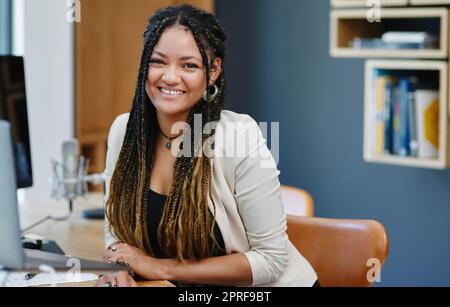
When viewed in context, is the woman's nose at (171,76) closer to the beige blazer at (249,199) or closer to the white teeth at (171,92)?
the white teeth at (171,92)

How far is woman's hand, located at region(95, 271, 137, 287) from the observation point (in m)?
1.39

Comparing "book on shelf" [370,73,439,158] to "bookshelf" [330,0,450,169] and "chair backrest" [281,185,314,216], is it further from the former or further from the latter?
"chair backrest" [281,185,314,216]

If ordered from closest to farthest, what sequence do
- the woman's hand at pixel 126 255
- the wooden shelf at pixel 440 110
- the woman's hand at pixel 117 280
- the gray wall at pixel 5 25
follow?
the woman's hand at pixel 117 280
the woman's hand at pixel 126 255
the wooden shelf at pixel 440 110
the gray wall at pixel 5 25

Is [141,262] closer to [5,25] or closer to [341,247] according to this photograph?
[341,247]

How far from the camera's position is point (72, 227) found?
2.14 metres

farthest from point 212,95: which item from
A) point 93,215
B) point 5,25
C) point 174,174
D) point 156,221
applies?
point 5,25

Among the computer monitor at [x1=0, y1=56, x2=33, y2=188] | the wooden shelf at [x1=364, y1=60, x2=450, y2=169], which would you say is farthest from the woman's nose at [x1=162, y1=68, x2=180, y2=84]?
the wooden shelf at [x1=364, y1=60, x2=450, y2=169]

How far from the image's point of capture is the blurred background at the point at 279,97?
9.54 ft

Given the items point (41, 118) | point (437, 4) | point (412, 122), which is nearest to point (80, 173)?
point (41, 118)

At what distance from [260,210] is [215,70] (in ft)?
1.00

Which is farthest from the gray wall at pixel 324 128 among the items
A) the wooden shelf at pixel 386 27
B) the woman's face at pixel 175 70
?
the woman's face at pixel 175 70

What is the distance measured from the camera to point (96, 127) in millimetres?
3178

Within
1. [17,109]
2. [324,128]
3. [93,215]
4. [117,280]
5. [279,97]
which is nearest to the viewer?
[117,280]

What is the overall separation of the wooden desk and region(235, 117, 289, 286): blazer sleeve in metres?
0.46
